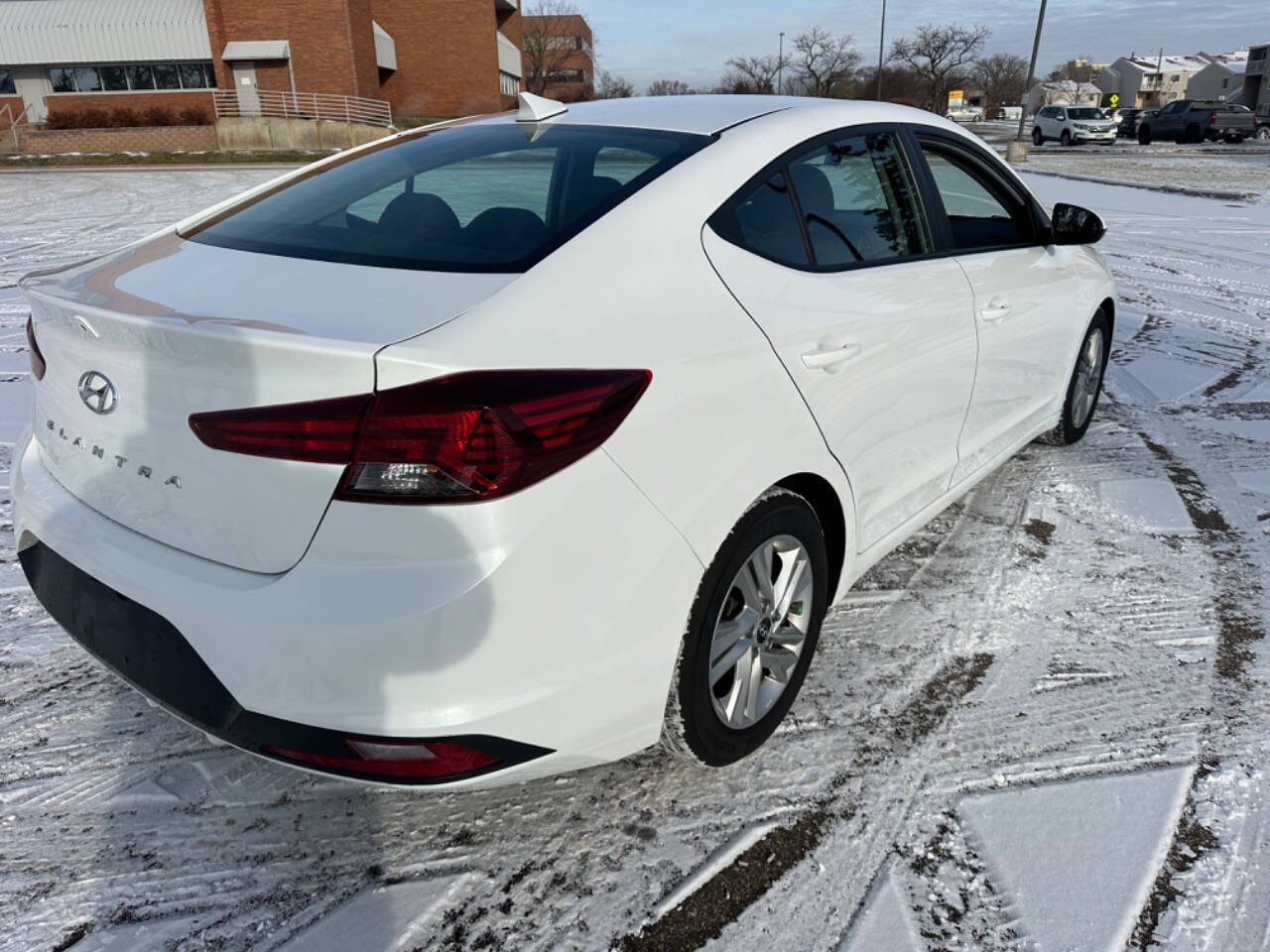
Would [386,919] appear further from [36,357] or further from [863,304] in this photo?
[863,304]

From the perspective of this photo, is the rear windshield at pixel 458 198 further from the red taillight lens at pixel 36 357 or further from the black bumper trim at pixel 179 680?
the black bumper trim at pixel 179 680

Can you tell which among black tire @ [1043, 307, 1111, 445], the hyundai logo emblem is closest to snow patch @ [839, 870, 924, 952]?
the hyundai logo emblem

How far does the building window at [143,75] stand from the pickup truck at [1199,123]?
124 feet

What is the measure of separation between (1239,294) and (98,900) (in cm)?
901

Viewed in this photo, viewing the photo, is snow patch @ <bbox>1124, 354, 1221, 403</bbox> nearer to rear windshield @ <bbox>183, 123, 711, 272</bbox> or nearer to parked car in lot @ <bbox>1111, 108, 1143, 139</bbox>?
rear windshield @ <bbox>183, 123, 711, 272</bbox>

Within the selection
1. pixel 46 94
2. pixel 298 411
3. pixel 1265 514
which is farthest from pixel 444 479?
pixel 46 94

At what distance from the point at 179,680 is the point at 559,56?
263ft

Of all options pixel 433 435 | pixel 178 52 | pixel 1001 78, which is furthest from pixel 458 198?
pixel 1001 78

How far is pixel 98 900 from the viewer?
202 cm

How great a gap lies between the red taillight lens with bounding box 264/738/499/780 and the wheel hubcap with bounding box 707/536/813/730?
0.64m

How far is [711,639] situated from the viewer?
2.14 m

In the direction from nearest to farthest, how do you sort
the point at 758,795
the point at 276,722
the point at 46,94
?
the point at 276,722
the point at 758,795
the point at 46,94

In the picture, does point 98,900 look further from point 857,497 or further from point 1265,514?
point 1265,514

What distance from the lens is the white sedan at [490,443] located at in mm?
1661
